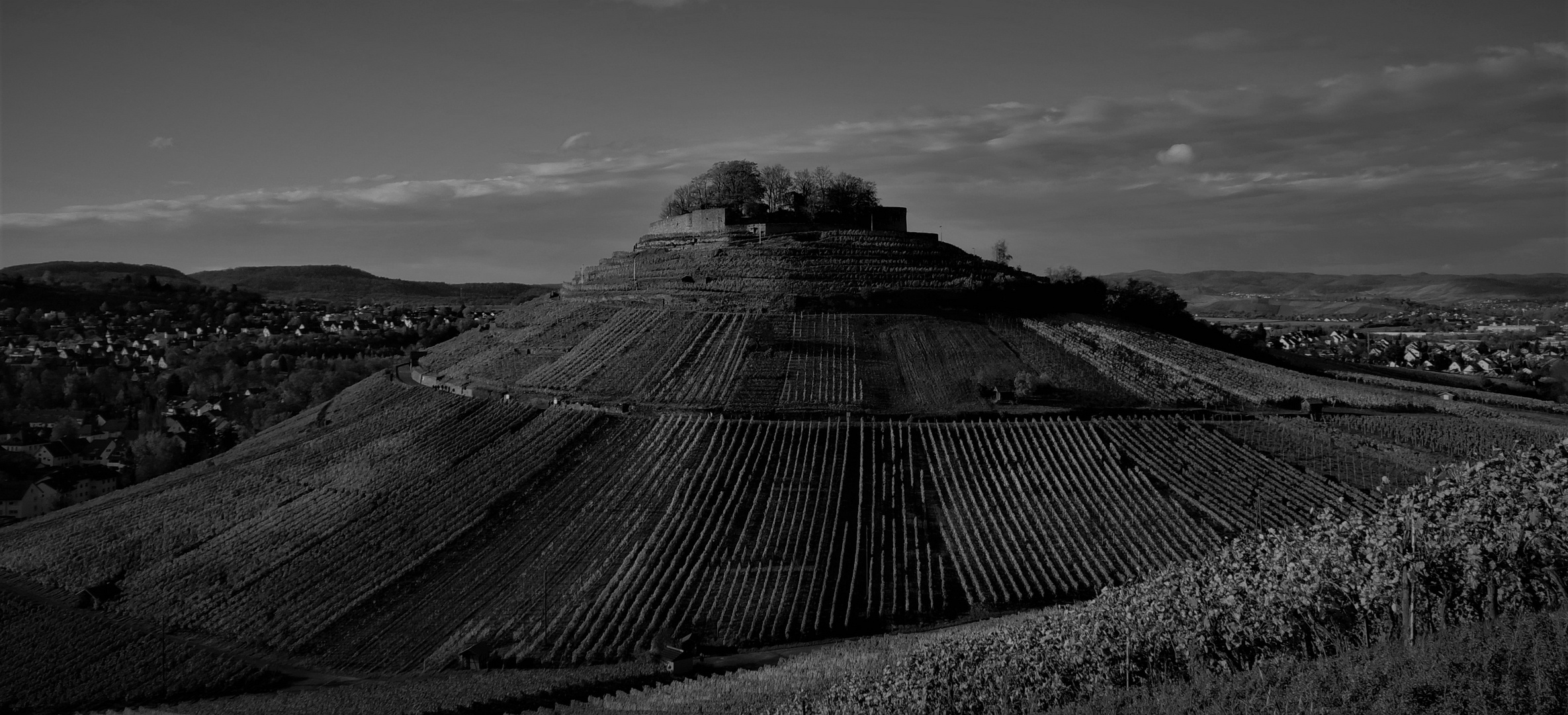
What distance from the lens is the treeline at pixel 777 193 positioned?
78375mm

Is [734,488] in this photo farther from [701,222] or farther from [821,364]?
[701,222]

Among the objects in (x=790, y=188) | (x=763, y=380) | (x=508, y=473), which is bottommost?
(x=508, y=473)

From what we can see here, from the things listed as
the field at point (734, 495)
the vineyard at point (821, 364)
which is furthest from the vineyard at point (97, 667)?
the vineyard at point (821, 364)

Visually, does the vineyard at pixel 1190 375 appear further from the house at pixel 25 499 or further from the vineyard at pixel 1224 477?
the house at pixel 25 499

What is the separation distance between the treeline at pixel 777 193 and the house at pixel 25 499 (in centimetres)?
4520

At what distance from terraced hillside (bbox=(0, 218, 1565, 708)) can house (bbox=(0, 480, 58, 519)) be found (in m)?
17.8

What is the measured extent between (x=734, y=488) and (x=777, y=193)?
139ft

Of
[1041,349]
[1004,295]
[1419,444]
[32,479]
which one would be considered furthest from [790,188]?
[32,479]

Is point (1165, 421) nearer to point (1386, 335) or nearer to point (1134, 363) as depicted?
point (1134, 363)

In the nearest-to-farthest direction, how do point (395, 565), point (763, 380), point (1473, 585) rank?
1. point (1473, 585)
2. point (395, 565)
3. point (763, 380)

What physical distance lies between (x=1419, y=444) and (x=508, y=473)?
122ft

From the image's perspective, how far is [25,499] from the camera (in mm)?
67625

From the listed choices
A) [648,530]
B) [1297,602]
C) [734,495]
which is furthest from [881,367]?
[1297,602]

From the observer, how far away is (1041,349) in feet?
187
